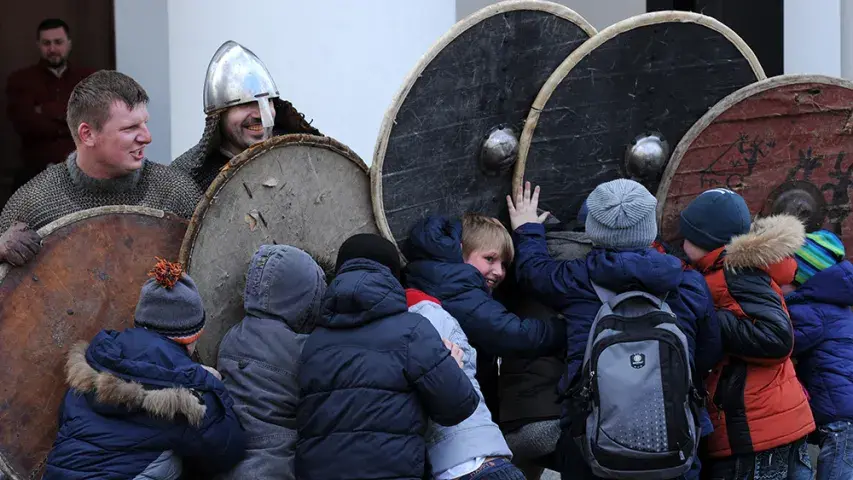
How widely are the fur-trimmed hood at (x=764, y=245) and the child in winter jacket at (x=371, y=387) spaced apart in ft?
3.02

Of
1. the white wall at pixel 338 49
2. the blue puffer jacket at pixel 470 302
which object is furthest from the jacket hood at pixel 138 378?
the white wall at pixel 338 49

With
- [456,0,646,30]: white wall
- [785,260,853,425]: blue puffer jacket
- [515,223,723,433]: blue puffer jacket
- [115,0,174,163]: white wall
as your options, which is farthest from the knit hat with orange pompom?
[456,0,646,30]: white wall

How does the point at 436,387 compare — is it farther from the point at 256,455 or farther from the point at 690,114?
the point at 690,114

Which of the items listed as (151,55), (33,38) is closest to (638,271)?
(151,55)

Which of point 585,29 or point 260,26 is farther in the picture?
point 260,26

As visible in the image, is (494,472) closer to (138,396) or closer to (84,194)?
(138,396)

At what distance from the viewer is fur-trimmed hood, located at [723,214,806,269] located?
4.07 m

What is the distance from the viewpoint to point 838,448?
435 centimetres

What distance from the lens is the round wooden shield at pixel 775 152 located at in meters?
4.50

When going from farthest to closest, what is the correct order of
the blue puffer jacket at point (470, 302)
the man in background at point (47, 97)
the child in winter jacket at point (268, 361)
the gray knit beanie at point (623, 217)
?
the man in background at point (47, 97) < the blue puffer jacket at point (470, 302) < the gray knit beanie at point (623, 217) < the child in winter jacket at point (268, 361)

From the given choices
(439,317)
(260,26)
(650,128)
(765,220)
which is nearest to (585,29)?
(650,128)

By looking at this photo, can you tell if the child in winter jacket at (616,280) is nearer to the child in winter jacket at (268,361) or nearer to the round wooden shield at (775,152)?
the round wooden shield at (775,152)

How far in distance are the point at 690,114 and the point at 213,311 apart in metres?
1.66

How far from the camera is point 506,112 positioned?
434 cm
